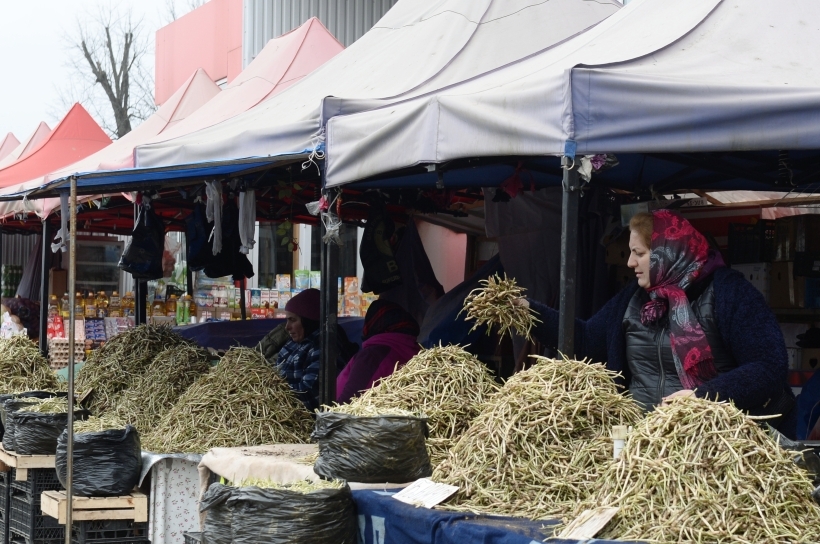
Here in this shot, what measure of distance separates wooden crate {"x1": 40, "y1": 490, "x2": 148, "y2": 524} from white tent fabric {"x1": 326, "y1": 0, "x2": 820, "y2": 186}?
84.0 inches

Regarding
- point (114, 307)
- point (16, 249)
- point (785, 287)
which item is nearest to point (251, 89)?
point (785, 287)

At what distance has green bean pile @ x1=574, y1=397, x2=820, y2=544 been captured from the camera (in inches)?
103

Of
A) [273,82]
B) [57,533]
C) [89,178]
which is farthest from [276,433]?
[273,82]

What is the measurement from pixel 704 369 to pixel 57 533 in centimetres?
403

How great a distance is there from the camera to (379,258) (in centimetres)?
770

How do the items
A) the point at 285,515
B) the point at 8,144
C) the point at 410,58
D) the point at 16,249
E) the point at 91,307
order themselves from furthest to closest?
the point at 16,249
the point at 8,144
the point at 91,307
the point at 410,58
the point at 285,515

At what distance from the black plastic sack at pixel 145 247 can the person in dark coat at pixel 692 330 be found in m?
5.80

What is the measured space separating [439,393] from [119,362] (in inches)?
154

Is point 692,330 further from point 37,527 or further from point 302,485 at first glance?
point 37,527

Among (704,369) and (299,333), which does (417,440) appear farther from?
(299,333)

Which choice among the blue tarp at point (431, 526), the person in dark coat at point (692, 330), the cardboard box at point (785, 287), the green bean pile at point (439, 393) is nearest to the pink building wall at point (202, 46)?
the cardboard box at point (785, 287)

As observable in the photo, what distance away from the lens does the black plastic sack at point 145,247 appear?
30.4 ft

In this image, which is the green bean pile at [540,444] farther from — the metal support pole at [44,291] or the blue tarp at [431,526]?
the metal support pole at [44,291]

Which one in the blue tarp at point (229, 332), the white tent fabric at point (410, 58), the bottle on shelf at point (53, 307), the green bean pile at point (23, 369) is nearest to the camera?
the white tent fabric at point (410, 58)
